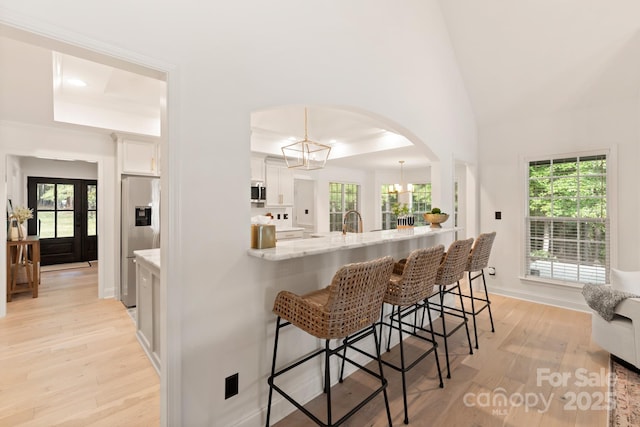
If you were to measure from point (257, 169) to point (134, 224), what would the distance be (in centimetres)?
224

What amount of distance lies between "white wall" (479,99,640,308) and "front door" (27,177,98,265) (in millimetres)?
8384

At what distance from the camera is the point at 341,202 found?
24.4 feet

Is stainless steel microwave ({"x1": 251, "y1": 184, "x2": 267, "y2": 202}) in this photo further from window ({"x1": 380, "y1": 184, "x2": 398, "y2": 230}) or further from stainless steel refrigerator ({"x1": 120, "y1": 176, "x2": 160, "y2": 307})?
window ({"x1": 380, "y1": 184, "x2": 398, "y2": 230})

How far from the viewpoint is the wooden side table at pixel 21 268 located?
4.18 metres

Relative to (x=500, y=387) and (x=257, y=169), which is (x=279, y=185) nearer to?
(x=257, y=169)

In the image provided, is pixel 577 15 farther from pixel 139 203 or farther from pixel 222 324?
pixel 139 203

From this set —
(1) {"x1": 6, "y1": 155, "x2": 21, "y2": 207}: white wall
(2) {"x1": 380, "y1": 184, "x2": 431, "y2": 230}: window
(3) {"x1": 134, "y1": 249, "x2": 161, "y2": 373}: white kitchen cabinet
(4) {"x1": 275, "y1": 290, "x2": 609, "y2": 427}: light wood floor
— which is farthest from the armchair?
(1) {"x1": 6, "y1": 155, "x2": 21, "y2": 207}: white wall

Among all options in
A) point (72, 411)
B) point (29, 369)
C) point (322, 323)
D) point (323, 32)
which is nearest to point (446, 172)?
point (323, 32)

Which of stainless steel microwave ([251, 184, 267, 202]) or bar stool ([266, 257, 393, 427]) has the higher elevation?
stainless steel microwave ([251, 184, 267, 202])

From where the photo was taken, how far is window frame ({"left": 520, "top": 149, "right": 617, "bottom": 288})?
12.0 ft

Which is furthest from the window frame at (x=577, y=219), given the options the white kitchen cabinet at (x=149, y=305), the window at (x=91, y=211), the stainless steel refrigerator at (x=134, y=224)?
the window at (x=91, y=211)

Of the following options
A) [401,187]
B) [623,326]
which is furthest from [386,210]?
[623,326]

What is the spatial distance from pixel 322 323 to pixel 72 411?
1.89 metres

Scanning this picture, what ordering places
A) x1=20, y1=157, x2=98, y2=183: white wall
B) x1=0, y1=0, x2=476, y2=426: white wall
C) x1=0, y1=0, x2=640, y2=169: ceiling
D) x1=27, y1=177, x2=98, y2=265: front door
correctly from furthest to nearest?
x1=27, y1=177, x2=98, y2=265: front door < x1=20, y1=157, x2=98, y2=183: white wall < x1=0, y1=0, x2=640, y2=169: ceiling < x1=0, y1=0, x2=476, y2=426: white wall
